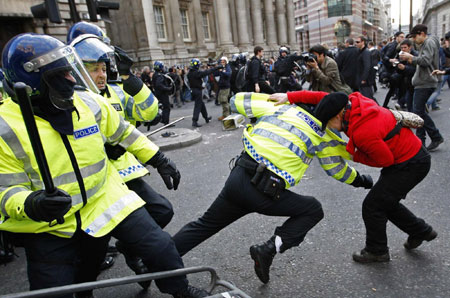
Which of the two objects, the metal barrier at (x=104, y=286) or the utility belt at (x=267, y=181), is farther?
the utility belt at (x=267, y=181)

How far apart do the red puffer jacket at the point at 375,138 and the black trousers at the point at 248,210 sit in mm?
498

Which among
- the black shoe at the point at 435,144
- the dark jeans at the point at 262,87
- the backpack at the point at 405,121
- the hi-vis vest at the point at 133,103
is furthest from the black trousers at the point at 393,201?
the dark jeans at the point at 262,87

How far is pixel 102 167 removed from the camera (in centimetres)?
194

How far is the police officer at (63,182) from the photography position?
5.37 feet

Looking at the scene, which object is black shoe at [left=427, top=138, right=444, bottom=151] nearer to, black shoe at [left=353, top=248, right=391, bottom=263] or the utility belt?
black shoe at [left=353, top=248, right=391, bottom=263]

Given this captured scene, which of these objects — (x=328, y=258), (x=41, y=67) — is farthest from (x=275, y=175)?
(x=41, y=67)

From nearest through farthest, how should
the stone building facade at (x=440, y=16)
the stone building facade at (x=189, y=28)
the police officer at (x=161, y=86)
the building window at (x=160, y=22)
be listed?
the police officer at (x=161, y=86) → the stone building facade at (x=189, y=28) → the building window at (x=160, y=22) → the stone building facade at (x=440, y=16)

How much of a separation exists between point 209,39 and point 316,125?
83.0ft

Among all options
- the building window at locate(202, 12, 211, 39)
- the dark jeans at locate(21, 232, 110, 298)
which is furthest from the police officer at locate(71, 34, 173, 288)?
the building window at locate(202, 12, 211, 39)

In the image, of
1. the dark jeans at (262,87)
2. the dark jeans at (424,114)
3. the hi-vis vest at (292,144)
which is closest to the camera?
the hi-vis vest at (292,144)

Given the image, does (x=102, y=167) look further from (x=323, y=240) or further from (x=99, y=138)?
(x=323, y=240)

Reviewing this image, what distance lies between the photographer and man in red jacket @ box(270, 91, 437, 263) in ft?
7.39

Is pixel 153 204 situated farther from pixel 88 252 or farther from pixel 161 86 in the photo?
pixel 161 86

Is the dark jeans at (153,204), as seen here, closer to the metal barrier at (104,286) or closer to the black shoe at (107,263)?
the metal barrier at (104,286)
